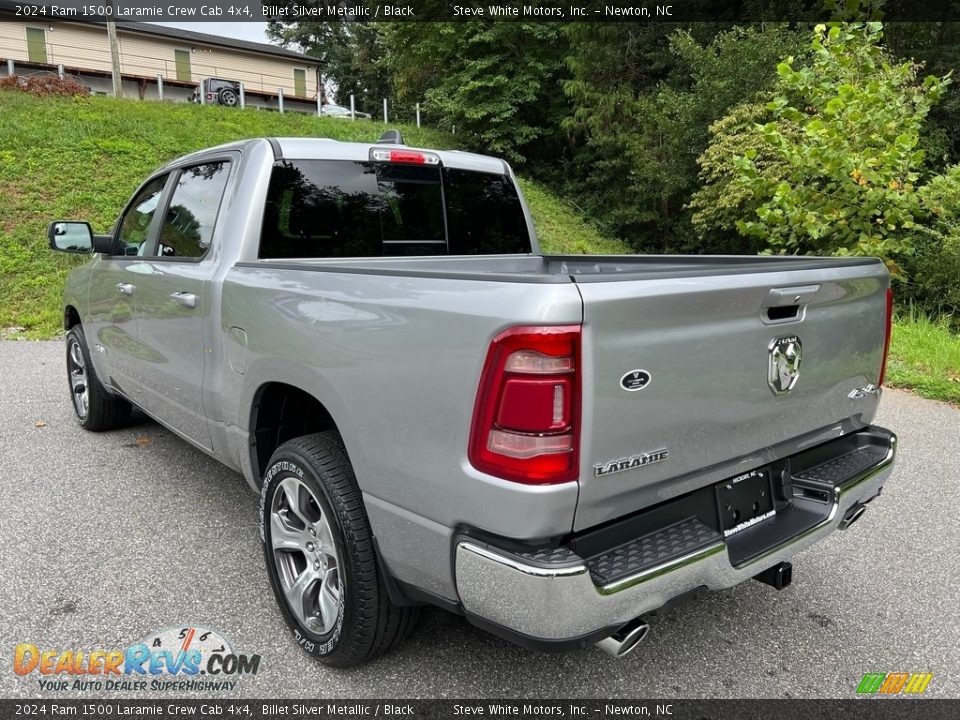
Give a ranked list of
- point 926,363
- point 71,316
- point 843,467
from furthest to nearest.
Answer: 1. point 926,363
2. point 71,316
3. point 843,467

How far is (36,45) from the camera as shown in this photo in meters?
30.9

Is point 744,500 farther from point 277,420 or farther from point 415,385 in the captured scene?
point 277,420

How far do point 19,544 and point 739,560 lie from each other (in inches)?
130

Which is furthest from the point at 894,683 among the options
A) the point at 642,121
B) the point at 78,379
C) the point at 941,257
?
the point at 642,121

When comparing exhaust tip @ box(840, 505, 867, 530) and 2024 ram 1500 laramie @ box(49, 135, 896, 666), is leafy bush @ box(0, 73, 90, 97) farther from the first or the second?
exhaust tip @ box(840, 505, 867, 530)

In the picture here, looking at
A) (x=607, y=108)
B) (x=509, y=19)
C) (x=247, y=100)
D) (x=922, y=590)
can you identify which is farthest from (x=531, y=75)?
(x=922, y=590)

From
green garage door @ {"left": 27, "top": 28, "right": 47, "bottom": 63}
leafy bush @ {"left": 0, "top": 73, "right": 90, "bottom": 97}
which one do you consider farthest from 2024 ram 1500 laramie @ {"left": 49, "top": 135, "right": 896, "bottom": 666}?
green garage door @ {"left": 27, "top": 28, "right": 47, "bottom": 63}

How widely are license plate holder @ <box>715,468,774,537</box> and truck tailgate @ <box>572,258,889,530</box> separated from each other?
0.22 ft

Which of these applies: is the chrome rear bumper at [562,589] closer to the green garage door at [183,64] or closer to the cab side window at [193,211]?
the cab side window at [193,211]

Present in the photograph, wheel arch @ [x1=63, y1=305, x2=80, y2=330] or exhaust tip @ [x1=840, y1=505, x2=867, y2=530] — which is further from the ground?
wheel arch @ [x1=63, y1=305, x2=80, y2=330]

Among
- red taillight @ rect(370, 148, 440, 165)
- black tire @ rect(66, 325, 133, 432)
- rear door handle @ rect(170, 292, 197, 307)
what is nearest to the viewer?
rear door handle @ rect(170, 292, 197, 307)

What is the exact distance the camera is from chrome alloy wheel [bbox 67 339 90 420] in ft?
16.5

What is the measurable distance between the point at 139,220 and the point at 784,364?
3769 millimetres

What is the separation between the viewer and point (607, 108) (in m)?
21.3
